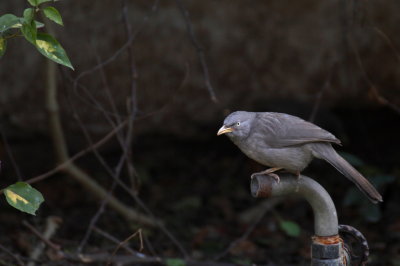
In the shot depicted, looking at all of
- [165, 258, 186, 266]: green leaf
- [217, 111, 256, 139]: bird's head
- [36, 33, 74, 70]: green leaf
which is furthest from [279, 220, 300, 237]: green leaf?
[36, 33, 74, 70]: green leaf

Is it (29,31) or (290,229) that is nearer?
(29,31)

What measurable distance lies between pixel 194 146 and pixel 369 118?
1.52 metres

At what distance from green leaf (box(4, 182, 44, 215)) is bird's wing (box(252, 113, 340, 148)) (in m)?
1.04

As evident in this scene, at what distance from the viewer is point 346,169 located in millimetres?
2834

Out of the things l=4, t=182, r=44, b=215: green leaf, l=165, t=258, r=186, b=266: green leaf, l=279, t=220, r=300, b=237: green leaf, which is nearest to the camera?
l=4, t=182, r=44, b=215: green leaf

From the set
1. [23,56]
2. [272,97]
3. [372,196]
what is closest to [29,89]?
[23,56]

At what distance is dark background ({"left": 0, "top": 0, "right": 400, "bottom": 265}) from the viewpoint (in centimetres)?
500

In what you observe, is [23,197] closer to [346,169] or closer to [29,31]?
[29,31]

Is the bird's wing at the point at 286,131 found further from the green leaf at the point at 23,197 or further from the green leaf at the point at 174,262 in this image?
the green leaf at the point at 174,262

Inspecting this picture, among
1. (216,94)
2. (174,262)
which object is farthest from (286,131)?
(216,94)

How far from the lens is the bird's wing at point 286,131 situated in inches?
116

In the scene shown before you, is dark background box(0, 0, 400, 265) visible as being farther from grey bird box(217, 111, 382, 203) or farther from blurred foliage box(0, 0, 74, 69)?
blurred foliage box(0, 0, 74, 69)

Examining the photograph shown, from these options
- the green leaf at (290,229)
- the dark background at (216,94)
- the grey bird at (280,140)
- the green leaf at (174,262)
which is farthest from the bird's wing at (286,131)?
the dark background at (216,94)

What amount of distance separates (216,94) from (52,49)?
290cm
